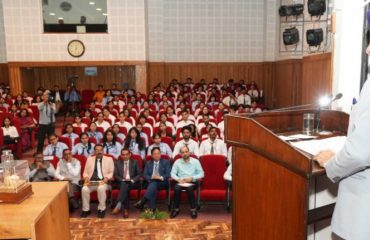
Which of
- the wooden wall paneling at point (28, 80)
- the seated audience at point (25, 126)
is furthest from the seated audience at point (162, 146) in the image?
the wooden wall paneling at point (28, 80)

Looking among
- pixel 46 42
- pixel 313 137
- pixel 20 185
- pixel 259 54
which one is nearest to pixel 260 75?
pixel 259 54

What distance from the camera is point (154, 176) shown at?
6.03 m

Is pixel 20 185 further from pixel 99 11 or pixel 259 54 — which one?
pixel 259 54

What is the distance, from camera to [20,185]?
1.76 m

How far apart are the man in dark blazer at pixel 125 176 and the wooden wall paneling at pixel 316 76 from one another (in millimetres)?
4350

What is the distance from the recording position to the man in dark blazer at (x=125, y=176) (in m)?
5.89

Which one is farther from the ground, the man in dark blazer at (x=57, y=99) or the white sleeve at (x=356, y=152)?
the white sleeve at (x=356, y=152)

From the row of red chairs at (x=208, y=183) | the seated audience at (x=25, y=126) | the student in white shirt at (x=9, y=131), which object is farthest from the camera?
the seated audience at (x=25, y=126)

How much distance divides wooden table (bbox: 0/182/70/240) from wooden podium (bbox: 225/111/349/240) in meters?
1.23

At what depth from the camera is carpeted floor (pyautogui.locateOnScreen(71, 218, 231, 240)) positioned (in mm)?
4828

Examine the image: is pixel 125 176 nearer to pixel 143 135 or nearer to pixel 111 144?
pixel 111 144

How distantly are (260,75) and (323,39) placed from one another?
635cm

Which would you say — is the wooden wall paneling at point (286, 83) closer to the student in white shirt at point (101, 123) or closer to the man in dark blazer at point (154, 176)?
the student in white shirt at point (101, 123)

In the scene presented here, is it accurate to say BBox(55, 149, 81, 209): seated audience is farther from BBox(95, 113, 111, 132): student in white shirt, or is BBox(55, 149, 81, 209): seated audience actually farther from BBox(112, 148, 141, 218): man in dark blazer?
BBox(95, 113, 111, 132): student in white shirt
